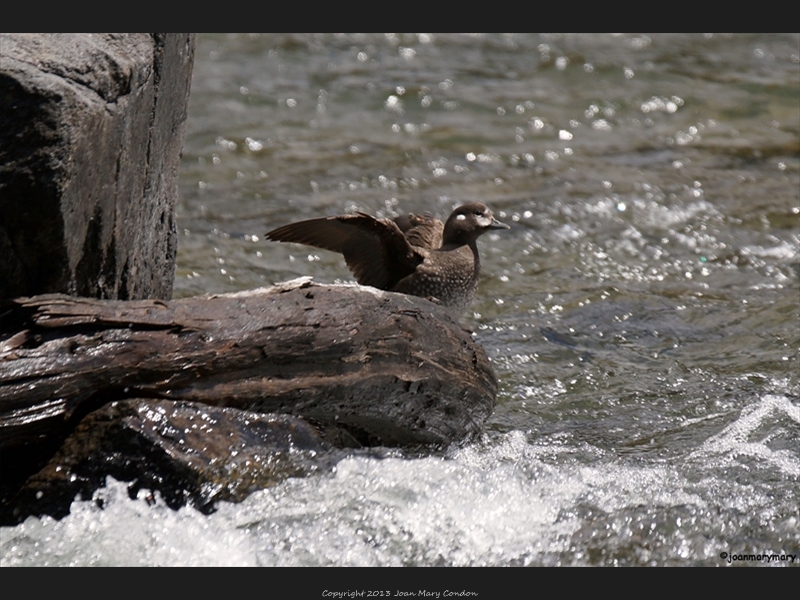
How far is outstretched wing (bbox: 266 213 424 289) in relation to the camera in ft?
16.4

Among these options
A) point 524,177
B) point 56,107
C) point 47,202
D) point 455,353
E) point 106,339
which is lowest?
point 524,177

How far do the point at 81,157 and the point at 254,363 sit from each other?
0.89m

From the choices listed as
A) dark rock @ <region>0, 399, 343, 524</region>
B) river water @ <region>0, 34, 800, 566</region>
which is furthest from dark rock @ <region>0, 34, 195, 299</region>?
river water @ <region>0, 34, 800, 566</region>

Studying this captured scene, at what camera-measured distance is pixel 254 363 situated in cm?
351

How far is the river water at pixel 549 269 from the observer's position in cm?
352

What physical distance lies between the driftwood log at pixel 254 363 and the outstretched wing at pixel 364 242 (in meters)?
1.04

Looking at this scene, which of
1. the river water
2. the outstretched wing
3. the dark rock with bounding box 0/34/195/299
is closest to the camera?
the dark rock with bounding box 0/34/195/299

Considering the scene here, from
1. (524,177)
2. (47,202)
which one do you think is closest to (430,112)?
(524,177)

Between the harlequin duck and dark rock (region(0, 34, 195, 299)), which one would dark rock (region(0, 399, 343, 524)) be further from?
the harlequin duck

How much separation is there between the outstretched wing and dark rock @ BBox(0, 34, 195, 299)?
911mm

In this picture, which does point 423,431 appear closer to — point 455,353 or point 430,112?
point 455,353

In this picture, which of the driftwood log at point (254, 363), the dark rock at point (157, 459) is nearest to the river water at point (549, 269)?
the dark rock at point (157, 459)

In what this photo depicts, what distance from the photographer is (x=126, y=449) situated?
10.7 feet

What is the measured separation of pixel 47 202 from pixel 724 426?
310 centimetres
